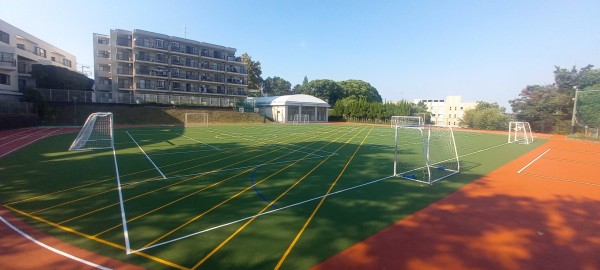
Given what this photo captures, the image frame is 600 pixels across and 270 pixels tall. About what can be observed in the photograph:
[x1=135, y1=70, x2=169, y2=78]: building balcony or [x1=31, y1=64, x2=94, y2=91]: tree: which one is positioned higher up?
[x1=135, y1=70, x2=169, y2=78]: building balcony

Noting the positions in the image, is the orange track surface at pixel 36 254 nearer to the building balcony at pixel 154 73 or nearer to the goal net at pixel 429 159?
the goal net at pixel 429 159

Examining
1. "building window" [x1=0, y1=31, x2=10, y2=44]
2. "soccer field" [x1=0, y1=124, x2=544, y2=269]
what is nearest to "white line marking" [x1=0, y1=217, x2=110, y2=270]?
"soccer field" [x1=0, y1=124, x2=544, y2=269]

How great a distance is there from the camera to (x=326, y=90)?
8006cm

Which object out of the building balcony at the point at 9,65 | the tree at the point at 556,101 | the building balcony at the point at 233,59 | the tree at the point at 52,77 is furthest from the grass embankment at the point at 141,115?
the tree at the point at 556,101

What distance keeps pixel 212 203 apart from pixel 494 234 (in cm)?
710

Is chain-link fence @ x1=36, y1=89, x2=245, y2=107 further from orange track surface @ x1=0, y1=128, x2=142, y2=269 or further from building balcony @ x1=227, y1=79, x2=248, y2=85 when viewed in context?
orange track surface @ x1=0, y1=128, x2=142, y2=269

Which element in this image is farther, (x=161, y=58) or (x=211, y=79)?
(x=211, y=79)

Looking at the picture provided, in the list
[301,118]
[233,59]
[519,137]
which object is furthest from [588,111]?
[233,59]

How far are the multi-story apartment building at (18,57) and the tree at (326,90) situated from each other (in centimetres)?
5636

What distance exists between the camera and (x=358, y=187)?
9734mm

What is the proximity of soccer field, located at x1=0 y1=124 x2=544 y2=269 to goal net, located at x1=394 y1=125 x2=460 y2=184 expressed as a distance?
0.48 m

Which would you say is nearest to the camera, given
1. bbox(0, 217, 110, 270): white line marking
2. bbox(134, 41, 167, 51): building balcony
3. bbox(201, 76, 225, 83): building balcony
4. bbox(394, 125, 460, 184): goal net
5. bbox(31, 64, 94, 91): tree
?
bbox(0, 217, 110, 270): white line marking

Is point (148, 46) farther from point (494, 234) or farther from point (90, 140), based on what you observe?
point (494, 234)

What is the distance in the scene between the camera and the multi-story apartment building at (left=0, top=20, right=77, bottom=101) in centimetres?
3038
